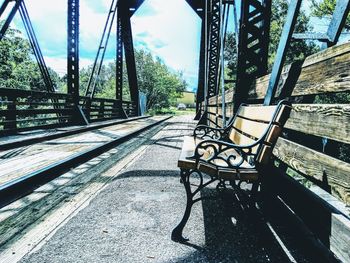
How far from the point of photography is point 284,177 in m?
1.93

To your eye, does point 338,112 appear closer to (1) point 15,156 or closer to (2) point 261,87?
(2) point 261,87

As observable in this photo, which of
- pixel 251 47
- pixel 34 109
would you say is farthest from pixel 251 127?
pixel 34 109

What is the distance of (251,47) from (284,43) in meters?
1.75

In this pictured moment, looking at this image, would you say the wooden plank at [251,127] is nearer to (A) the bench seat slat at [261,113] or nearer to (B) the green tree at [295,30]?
(A) the bench seat slat at [261,113]

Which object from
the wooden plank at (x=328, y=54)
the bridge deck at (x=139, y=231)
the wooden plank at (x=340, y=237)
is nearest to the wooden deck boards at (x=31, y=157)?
the bridge deck at (x=139, y=231)

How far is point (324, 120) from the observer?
1.42 metres

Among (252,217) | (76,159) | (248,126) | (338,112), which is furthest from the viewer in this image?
(76,159)

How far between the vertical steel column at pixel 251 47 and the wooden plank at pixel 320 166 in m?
1.63

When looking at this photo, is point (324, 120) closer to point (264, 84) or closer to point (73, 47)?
point (264, 84)

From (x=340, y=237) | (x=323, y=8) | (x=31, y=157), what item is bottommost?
(x=31, y=157)

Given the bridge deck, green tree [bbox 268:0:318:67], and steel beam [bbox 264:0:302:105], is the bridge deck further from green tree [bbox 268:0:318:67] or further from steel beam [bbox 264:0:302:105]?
green tree [bbox 268:0:318:67]

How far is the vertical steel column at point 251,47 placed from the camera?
136 inches

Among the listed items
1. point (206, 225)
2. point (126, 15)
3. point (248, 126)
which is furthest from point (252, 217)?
point (126, 15)

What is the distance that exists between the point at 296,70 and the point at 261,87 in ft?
2.87
